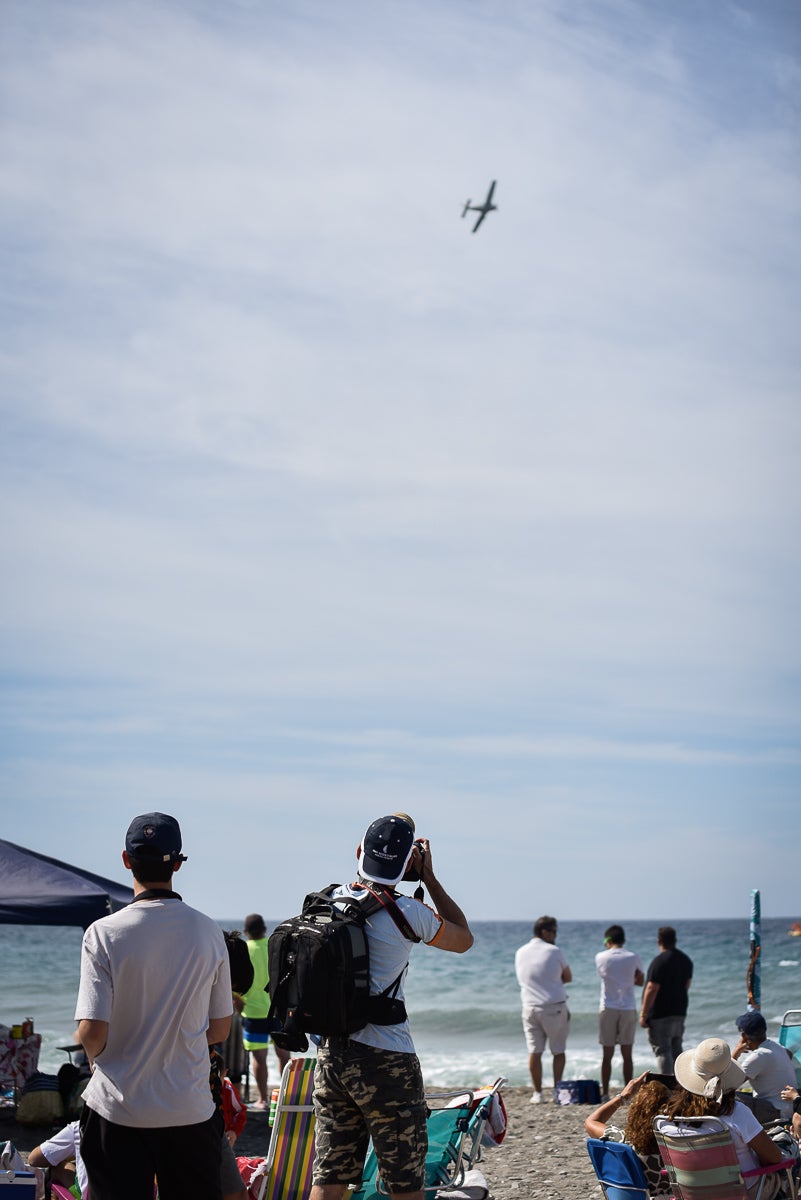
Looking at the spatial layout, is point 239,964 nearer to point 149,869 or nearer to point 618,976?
point 149,869

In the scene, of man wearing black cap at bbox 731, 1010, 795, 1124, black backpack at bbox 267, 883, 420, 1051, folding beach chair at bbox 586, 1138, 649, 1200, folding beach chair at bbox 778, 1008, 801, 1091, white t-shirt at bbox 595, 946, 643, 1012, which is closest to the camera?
black backpack at bbox 267, 883, 420, 1051

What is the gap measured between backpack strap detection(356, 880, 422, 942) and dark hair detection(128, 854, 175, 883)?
80cm

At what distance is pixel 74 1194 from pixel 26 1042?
5169 mm

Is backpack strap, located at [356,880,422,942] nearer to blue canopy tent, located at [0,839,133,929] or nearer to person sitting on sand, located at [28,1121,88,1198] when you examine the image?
person sitting on sand, located at [28,1121,88,1198]

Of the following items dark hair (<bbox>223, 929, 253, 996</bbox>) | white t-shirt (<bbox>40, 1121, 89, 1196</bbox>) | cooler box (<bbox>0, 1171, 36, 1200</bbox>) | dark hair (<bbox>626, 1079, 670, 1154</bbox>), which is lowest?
white t-shirt (<bbox>40, 1121, 89, 1196</bbox>)

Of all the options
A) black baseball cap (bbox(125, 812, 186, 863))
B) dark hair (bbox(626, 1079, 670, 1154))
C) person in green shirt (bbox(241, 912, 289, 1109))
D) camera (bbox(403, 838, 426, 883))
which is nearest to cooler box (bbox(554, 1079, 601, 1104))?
person in green shirt (bbox(241, 912, 289, 1109))

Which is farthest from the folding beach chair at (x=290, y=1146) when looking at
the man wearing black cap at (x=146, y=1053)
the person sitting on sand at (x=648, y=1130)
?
the man wearing black cap at (x=146, y=1053)

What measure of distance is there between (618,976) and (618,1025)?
0.50m

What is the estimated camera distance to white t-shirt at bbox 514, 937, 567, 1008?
34.9 feet

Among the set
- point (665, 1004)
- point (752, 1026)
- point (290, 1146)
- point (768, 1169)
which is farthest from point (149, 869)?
point (665, 1004)

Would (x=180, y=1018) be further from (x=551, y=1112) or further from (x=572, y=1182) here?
(x=551, y=1112)

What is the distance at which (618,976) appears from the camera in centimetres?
1076

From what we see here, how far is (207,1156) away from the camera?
322 cm

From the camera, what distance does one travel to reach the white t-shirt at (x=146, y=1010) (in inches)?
123
